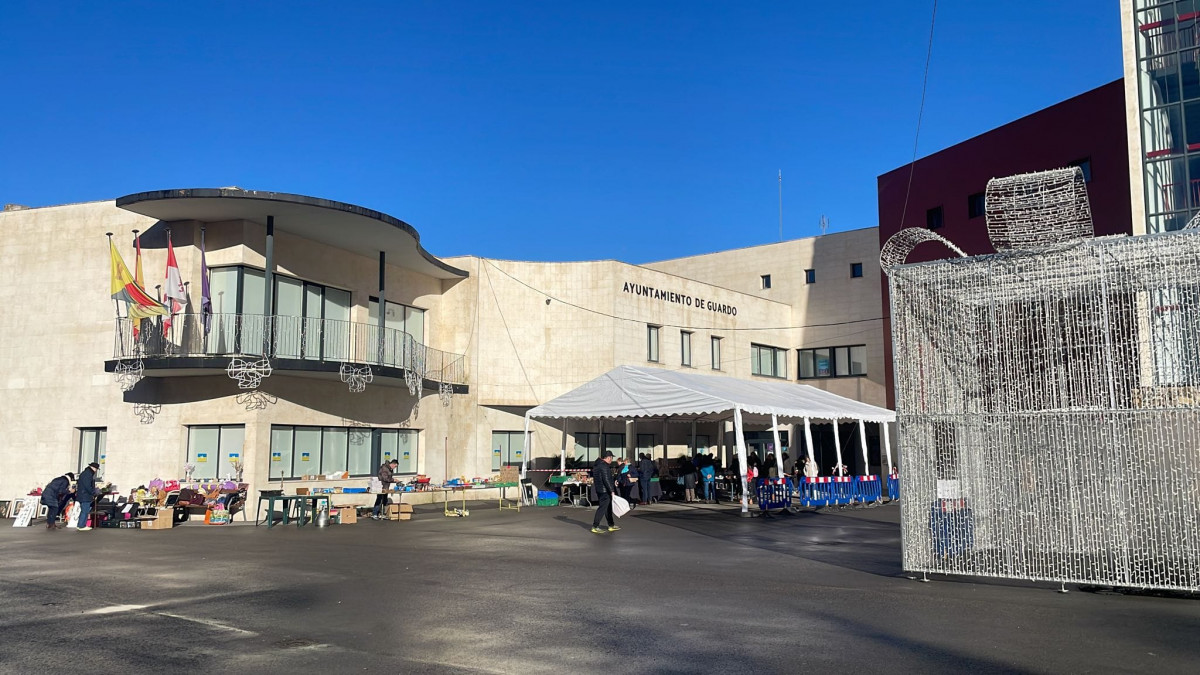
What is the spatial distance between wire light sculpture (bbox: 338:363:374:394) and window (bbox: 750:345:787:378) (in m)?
19.1

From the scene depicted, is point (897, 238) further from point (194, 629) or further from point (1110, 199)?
point (1110, 199)

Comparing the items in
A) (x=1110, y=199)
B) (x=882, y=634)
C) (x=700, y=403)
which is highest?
(x=1110, y=199)

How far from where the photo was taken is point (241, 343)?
70.8ft

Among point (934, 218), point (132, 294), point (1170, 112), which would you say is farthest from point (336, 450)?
point (1170, 112)

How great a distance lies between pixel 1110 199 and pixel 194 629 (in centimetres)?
2658

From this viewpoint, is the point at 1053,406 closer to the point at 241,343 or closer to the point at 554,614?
the point at 554,614

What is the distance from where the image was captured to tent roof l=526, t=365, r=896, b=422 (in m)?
23.3

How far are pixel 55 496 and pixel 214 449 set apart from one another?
352 cm

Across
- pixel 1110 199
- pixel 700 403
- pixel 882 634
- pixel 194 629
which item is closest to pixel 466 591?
pixel 194 629

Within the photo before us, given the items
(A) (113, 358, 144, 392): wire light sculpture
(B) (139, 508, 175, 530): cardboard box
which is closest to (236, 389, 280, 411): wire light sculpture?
(A) (113, 358, 144, 392): wire light sculpture

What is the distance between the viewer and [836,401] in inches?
1176

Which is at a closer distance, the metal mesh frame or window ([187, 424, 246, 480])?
the metal mesh frame

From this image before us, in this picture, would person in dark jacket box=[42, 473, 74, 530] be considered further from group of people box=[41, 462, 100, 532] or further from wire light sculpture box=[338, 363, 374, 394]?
wire light sculpture box=[338, 363, 374, 394]

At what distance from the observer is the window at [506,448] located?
98.5ft
